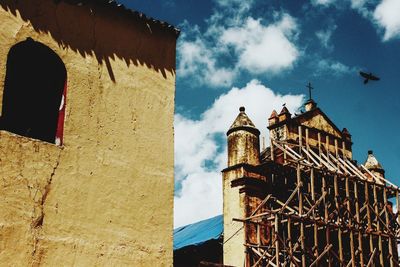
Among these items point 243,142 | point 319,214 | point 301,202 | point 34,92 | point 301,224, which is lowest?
point 301,224

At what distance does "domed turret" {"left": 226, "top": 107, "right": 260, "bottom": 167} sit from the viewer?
63.6 ft

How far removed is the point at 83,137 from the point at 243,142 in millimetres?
11238

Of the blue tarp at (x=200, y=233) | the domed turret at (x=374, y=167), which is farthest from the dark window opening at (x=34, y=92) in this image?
the domed turret at (x=374, y=167)

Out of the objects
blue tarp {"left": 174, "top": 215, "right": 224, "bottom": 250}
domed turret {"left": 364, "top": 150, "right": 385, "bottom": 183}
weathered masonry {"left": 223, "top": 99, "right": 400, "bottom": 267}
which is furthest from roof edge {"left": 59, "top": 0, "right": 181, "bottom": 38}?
domed turret {"left": 364, "top": 150, "right": 385, "bottom": 183}

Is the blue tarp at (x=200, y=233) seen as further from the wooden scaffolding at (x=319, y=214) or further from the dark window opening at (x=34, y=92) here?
the dark window opening at (x=34, y=92)

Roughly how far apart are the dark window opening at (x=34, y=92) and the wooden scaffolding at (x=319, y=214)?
32.0 ft

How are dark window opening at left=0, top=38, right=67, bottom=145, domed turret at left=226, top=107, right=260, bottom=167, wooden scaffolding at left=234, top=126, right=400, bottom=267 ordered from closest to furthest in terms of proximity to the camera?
dark window opening at left=0, top=38, right=67, bottom=145 → wooden scaffolding at left=234, top=126, right=400, bottom=267 → domed turret at left=226, top=107, right=260, bottom=167

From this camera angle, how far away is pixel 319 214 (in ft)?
64.7

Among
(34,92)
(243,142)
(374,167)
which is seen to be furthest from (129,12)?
(374,167)

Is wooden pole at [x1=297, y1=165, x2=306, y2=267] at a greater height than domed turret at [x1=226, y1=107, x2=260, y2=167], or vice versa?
domed turret at [x1=226, y1=107, x2=260, y2=167]

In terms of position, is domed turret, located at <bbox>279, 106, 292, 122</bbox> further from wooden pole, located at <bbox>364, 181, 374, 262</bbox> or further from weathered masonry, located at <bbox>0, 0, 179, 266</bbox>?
weathered masonry, located at <bbox>0, 0, 179, 266</bbox>

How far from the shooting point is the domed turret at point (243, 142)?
63.6ft

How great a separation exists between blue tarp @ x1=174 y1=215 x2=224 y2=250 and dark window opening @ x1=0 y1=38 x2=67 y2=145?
11511mm

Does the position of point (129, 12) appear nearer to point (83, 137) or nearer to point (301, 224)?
point (83, 137)
